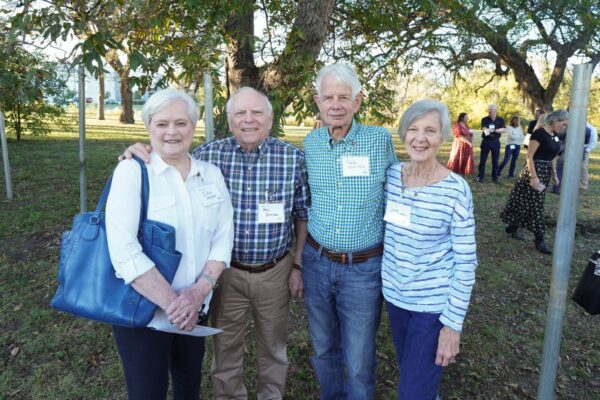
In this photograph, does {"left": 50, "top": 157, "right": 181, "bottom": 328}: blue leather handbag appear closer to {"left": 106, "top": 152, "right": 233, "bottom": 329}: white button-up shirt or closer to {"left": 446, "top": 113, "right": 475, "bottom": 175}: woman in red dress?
{"left": 106, "top": 152, "right": 233, "bottom": 329}: white button-up shirt

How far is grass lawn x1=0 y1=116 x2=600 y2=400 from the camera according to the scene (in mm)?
3076

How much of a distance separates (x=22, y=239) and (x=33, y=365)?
10.4 feet

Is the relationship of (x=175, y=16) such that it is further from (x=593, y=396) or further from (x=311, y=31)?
(x=593, y=396)

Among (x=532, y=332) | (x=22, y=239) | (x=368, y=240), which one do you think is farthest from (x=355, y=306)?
(x=22, y=239)

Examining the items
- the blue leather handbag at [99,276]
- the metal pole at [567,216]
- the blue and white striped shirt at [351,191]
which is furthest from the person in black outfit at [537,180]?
the blue leather handbag at [99,276]

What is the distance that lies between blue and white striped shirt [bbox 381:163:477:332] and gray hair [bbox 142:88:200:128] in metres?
1.03

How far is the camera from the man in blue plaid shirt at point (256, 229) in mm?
2277

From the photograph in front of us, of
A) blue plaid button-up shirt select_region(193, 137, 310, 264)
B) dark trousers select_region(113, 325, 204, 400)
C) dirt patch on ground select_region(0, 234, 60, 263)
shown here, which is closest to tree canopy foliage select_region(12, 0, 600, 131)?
blue plaid button-up shirt select_region(193, 137, 310, 264)

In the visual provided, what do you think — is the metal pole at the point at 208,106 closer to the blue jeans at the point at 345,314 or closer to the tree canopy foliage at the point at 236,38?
the tree canopy foliage at the point at 236,38

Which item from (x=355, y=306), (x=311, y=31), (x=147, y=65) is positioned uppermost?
(x=311, y=31)

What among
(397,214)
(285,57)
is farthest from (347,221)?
(285,57)

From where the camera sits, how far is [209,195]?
1953mm

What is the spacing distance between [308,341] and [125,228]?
2.36m

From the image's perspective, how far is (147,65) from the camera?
282 cm
